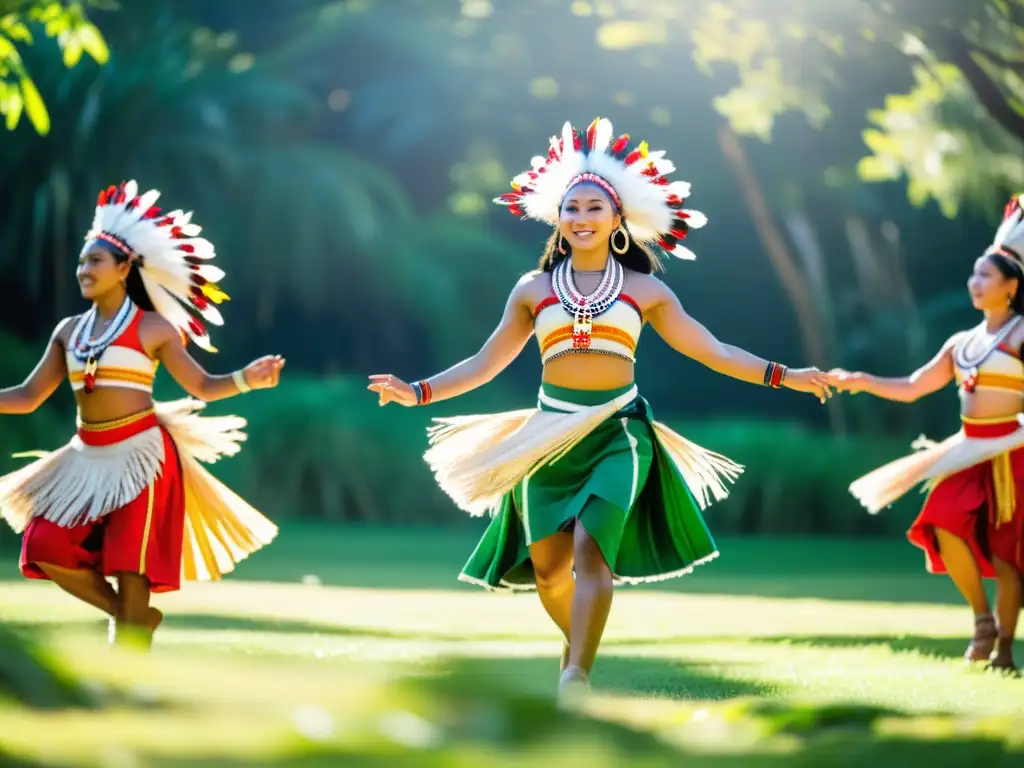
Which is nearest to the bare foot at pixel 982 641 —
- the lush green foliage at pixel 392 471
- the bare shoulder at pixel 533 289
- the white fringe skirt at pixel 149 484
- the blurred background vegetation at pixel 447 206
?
the bare shoulder at pixel 533 289

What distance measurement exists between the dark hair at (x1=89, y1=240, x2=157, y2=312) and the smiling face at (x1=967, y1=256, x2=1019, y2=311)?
10.0 ft

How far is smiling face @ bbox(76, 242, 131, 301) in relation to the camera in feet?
18.8

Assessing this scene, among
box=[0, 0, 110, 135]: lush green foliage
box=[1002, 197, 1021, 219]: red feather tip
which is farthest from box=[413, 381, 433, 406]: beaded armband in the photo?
box=[0, 0, 110, 135]: lush green foliage

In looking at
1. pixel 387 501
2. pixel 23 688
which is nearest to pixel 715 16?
pixel 387 501

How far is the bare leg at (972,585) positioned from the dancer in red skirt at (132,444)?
2537mm

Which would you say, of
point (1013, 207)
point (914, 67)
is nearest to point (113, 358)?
point (1013, 207)

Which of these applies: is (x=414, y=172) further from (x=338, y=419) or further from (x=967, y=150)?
(x=967, y=150)

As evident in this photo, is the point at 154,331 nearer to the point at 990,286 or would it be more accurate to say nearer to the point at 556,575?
the point at 556,575

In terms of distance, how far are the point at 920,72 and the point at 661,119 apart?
24.3 feet

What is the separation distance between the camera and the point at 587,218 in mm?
5262

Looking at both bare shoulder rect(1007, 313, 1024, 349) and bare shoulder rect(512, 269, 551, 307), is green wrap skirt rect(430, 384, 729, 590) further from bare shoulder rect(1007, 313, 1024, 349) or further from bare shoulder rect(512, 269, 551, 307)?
bare shoulder rect(1007, 313, 1024, 349)

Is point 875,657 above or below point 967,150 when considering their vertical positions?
below

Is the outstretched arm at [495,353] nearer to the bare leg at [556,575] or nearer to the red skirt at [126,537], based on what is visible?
the bare leg at [556,575]

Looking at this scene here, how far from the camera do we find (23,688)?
4.09 feet
